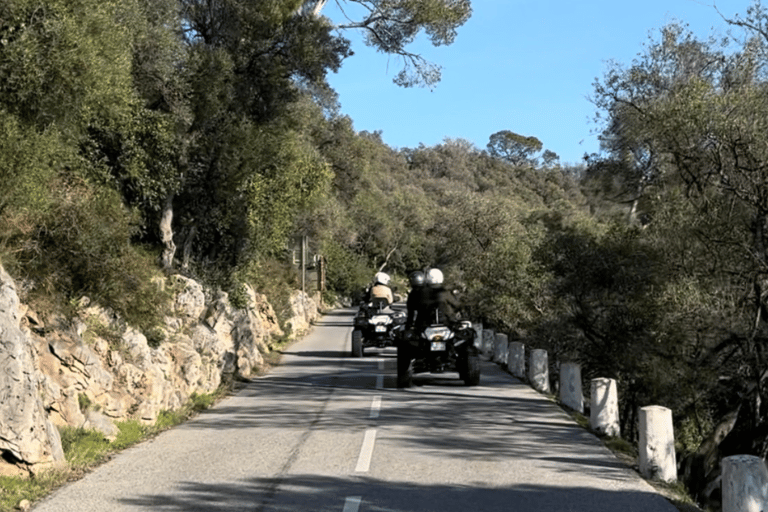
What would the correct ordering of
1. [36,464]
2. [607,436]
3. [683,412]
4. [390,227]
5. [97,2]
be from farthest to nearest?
[390,227] → [683,412] → [97,2] → [607,436] → [36,464]

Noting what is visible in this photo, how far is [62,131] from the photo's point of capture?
13.8 metres

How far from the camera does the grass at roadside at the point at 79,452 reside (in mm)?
7355

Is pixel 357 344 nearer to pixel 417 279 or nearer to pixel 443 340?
pixel 417 279

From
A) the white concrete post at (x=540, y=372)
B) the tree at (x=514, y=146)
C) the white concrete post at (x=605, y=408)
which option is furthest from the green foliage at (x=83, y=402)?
the tree at (x=514, y=146)

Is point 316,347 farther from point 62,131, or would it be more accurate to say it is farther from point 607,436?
point 607,436

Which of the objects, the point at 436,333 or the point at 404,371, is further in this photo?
the point at 404,371

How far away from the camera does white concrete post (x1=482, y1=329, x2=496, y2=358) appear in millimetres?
24656

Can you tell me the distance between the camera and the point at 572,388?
13766 millimetres

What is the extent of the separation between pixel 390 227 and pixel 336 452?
72.7m

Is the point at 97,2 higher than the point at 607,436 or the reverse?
higher

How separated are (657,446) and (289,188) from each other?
58.5 ft

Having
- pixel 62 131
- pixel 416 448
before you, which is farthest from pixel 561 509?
pixel 62 131

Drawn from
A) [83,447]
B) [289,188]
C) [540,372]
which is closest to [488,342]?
[289,188]

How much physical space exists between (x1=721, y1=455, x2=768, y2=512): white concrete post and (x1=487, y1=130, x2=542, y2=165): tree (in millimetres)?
143070
